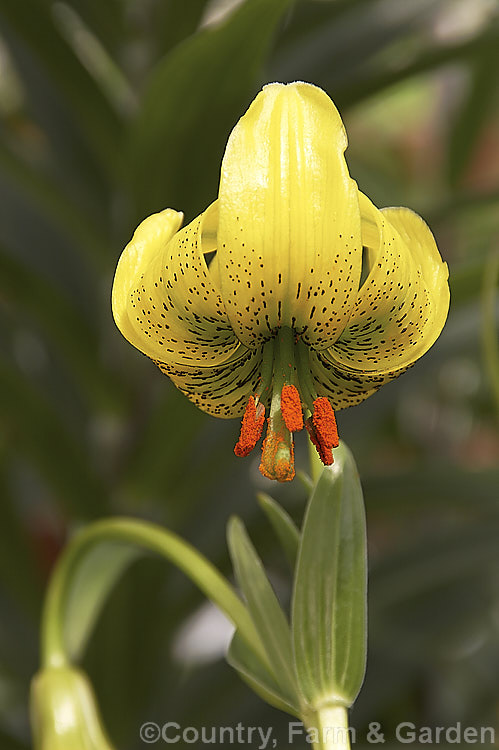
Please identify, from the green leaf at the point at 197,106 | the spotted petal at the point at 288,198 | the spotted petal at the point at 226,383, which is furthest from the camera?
the green leaf at the point at 197,106

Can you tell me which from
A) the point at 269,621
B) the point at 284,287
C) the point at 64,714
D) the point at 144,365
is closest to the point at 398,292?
the point at 284,287

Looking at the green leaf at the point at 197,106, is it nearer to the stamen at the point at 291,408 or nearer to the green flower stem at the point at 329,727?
the stamen at the point at 291,408

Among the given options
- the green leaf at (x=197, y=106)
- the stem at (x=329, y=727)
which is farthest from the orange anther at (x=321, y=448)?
the green leaf at (x=197, y=106)

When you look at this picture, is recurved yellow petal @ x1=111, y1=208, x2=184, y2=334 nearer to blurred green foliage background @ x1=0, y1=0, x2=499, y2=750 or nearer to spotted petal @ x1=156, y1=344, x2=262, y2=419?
spotted petal @ x1=156, y1=344, x2=262, y2=419

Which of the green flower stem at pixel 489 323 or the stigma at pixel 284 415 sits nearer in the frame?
Result: the stigma at pixel 284 415

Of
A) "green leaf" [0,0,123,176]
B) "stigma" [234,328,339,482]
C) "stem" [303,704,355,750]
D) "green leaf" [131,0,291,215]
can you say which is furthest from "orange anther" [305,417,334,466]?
"green leaf" [0,0,123,176]

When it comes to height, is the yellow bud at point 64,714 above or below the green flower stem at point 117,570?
below

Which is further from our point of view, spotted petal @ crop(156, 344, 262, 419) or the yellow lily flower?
spotted petal @ crop(156, 344, 262, 419)

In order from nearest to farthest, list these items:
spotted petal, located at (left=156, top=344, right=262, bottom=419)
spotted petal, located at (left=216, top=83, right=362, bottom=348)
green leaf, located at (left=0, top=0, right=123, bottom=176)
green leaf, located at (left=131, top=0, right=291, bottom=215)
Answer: spotted petal, located at (left=216, top=83, right=362, bottom=348) < spotted petal, located at (left=156, top=344, right=262, bottom=419) < green leaf, located at (left=131, top=0, right=291, bottom=215) < green leaf, located at (left=0, top=0, right=123, bottom=176)

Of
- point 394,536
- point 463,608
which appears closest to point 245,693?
point 463,608
